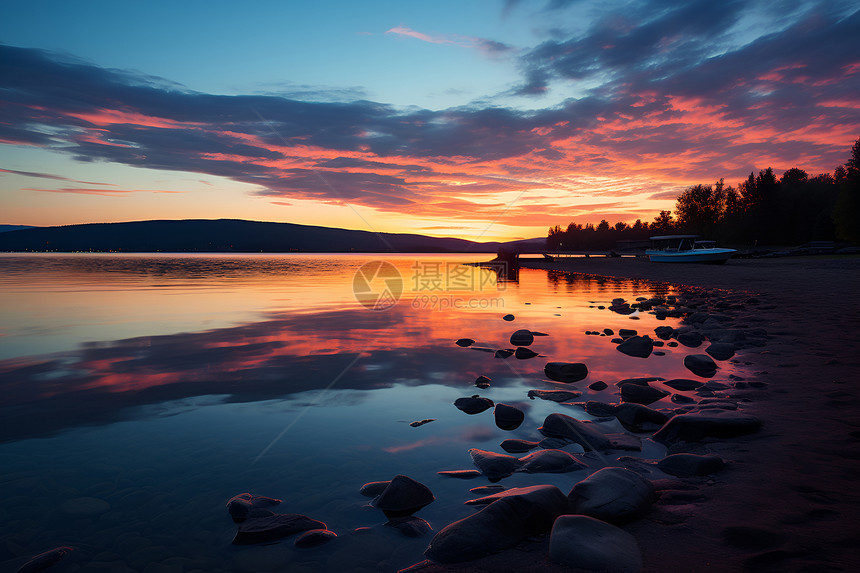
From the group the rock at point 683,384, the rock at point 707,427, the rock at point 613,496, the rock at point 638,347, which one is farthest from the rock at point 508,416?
the rock at point 638,347

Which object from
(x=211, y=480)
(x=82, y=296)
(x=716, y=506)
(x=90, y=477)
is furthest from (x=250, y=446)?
(x=82, y=296)

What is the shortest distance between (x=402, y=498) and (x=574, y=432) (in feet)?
8.50

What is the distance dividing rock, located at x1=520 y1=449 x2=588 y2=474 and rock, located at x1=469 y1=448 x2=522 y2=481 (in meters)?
0.12

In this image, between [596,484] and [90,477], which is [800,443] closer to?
[596,484]

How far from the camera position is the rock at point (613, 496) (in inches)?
134

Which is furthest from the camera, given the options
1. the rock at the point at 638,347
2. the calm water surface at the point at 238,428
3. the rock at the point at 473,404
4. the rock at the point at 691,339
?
the rock at the point at 691,339

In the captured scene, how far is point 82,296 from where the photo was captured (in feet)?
75.0

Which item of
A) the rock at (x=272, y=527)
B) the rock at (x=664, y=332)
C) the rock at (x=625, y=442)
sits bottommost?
the rock at (x=625, y=442)

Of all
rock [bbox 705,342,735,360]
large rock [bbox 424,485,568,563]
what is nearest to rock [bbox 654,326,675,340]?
rock [bbox 705,342,735,360]

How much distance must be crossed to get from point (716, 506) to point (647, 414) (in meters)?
2.25

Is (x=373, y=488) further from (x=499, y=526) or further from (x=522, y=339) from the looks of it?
(x=522, y=339)

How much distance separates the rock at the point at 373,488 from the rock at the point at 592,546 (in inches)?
70.4

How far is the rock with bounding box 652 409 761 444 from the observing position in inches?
195

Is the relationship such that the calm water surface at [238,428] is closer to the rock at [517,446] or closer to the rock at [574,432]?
the rock at [517,446]
